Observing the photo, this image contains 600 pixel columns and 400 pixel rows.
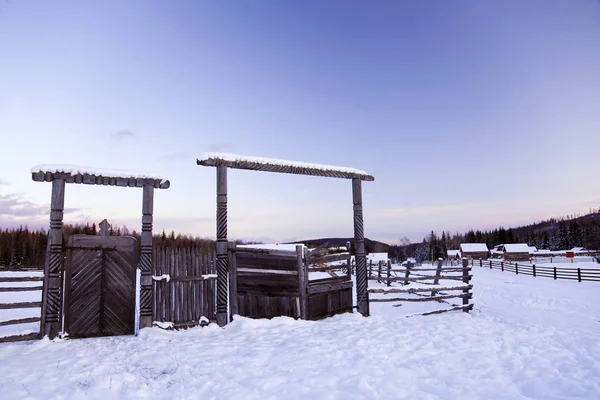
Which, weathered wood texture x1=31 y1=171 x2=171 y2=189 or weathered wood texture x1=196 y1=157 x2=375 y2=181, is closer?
weathered wood texture x1=31 y1=171 x2=171 y2=189

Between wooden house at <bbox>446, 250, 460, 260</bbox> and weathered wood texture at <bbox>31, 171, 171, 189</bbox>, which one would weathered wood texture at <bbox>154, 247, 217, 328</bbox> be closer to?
weathered wood texture at <bbox>31, 171, 171, 189</bbox>

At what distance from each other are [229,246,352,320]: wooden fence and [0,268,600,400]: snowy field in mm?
398

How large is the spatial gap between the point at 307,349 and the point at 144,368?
2650 millimetres

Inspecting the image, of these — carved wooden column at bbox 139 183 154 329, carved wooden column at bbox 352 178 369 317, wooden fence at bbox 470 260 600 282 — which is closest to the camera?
carved wooden column at bbox 139 183 154 329

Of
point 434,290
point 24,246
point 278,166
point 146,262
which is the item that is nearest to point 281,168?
point 278,166

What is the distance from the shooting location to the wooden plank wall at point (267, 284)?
8.87 metres

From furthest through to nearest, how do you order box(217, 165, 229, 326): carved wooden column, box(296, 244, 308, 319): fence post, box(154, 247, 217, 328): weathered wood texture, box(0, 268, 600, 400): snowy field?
box(296, 244, 308, 319): fence post
box(217, 165, 229, 326): carved wooden column
box(154, 247, 217, 328): weathered wood texture
box(0, 268, 600, 400): snowy field

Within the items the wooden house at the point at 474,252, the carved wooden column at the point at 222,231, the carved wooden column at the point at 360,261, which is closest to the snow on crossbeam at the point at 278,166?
the carved wooden column at the point at 222,231

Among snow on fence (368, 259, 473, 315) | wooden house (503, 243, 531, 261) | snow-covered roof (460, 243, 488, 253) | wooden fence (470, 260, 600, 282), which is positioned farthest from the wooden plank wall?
snow-covered roof (460, 243, 488, 253)

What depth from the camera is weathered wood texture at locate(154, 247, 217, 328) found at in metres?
8.25

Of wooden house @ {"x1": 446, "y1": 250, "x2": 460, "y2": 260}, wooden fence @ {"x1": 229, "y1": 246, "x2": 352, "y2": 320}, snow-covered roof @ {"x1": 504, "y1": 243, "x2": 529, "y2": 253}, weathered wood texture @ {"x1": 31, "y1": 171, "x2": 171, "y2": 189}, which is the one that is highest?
weathered wood texture @ {"x1": 31, "y1": 171, "x2": 171, "y2": 189}

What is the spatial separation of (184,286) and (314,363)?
3.94 m

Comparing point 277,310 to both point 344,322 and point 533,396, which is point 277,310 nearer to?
point 344,322

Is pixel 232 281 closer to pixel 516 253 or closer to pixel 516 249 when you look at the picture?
pixel 516 249
